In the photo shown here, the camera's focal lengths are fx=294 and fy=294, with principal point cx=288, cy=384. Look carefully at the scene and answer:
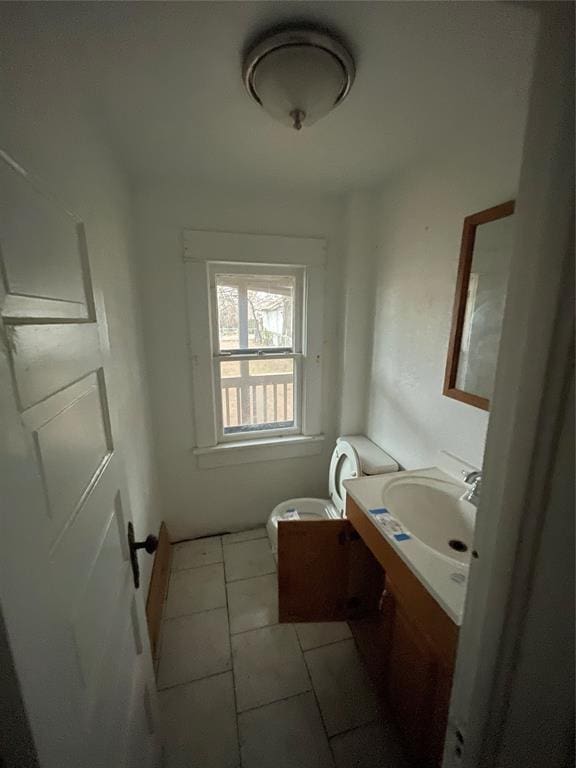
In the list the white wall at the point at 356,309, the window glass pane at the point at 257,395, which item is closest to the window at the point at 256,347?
the window glass pane at the point at 257,395

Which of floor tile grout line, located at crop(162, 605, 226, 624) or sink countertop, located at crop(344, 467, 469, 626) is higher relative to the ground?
sink countertop, located at crop(344, 467, 469, 626)

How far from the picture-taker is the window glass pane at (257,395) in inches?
76.7

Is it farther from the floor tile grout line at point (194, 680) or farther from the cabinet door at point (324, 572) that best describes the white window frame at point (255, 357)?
the floor tile grout line at point (194, 680)

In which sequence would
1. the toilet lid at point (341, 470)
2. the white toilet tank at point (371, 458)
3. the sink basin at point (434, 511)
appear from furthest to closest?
the toilet lid at point (341, 470) < the white toilet tank at point (371, 458) < the sink basin at point (434, 511)

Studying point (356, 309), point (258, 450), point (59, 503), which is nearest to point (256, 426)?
point (258, 450)

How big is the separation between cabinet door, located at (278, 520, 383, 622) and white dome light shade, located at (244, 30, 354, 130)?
153 cm

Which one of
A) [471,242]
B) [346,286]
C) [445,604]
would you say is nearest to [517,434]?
[445,604]

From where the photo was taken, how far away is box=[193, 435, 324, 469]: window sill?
1919 millimetres

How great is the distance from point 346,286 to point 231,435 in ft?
4.03

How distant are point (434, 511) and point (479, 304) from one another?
33.6 inches

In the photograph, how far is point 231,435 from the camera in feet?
6.55

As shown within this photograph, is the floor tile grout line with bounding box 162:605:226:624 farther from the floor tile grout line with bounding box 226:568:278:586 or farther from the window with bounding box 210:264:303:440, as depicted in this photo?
the window with bounding box 210:264:303:440

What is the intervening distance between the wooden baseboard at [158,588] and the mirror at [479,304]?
1704 mm

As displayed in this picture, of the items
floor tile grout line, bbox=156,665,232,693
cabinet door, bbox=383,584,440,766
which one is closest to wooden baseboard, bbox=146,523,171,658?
floor tile grout line, bbox=156,665,232,693
